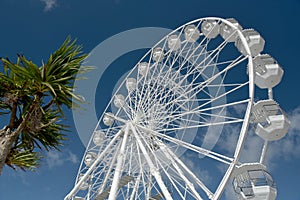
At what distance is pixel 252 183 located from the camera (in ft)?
26.2

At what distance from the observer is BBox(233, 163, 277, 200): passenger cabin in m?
7.73

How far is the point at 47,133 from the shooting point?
6.99m

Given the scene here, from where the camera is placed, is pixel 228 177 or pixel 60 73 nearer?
pixel 60 73

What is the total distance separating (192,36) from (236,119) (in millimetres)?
5062

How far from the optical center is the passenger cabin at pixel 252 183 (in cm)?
773

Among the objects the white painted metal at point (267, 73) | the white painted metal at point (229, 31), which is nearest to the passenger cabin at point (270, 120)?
the white painted metal at point (267, 73)

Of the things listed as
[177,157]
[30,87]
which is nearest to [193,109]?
[177,157]

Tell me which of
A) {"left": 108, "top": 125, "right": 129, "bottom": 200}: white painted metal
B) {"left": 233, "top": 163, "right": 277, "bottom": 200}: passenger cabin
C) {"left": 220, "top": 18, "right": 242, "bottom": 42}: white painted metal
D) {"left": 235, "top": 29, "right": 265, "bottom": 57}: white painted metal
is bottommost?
{"left": 233, "top": 163, "right": 277, "bottom": 200}: passenger cabin

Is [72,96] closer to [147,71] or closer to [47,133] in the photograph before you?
[47,133]

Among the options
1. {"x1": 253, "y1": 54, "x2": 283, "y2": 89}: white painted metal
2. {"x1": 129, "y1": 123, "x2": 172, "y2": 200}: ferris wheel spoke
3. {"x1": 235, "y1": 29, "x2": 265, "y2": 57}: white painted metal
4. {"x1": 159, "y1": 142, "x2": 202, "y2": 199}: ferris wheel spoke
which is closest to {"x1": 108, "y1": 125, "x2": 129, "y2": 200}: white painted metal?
{"x1": 129, "y1": 123, "x2": 172, "y2": 200}: ferris wheel spoke

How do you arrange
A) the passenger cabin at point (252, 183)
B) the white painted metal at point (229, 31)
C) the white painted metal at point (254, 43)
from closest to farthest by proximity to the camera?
1. the passenger cabin at point (252, 183)
2. the white painted metal at point (254, 43)
3. the white painted metal at point (229, 31)

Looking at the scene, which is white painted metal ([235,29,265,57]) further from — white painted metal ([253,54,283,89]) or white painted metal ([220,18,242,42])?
white painted metal ([253,54,283,89])

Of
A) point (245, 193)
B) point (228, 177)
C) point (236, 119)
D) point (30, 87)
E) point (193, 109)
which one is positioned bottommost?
point (245, 193)

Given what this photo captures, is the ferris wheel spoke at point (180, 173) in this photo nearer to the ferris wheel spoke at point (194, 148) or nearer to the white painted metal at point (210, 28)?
the ferris wheel spoke at point (194, 148)
